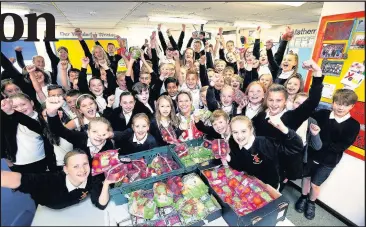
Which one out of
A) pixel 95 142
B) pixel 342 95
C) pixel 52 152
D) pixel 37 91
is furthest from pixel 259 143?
pixel 37 91

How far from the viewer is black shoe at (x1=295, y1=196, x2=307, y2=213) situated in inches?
101

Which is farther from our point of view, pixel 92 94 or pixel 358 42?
pixel 92 94

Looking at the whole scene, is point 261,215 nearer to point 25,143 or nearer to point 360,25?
point 360,25

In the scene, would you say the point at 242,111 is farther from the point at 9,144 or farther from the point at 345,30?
the point at 9,144

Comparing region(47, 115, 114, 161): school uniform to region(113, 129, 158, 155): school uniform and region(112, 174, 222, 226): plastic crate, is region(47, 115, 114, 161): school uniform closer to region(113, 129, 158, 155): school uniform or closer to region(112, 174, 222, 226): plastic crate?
region(113, 129, 158, 155): school uniform

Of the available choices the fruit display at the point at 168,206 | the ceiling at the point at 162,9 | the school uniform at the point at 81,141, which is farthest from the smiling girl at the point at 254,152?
the ceiling at the point at 162,9

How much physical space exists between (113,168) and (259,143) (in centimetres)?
137

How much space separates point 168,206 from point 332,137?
1.86 metres

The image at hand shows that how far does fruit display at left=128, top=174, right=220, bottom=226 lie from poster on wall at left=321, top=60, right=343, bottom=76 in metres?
2.10

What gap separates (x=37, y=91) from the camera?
3.05 metres

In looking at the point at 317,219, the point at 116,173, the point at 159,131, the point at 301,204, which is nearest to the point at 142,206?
the point at 116,173

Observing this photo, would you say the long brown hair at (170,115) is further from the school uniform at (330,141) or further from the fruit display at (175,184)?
the school uniform at (330,141)

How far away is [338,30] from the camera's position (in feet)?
7.52

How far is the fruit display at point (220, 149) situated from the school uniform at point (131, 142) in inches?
30.1
